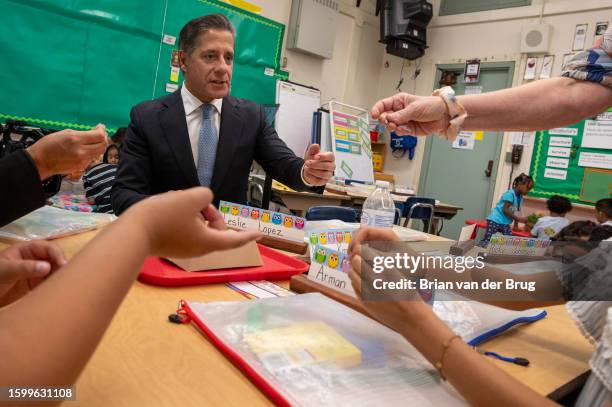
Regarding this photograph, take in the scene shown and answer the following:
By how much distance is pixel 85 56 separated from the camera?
4125 mm

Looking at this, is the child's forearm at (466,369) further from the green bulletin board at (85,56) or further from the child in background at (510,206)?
the child in background at (510,206)

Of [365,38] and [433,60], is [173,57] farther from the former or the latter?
[433,60]

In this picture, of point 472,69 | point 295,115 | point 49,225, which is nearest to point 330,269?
point 49,225

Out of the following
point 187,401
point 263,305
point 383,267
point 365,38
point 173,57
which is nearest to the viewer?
point 187,401

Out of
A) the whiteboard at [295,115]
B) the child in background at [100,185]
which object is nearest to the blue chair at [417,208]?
the whiteboard at [295,115]

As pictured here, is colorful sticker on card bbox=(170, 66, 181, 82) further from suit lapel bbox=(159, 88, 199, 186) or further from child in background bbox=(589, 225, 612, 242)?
child in background bbox=(589, 225, 612, 242)

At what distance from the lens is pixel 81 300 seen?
442 millimetres

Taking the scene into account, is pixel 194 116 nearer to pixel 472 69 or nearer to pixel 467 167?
pixel 467 167

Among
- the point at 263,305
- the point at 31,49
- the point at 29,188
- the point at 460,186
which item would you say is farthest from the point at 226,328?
the point at 460,186

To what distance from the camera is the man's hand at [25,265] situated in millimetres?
590

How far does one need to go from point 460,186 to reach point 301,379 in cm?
594

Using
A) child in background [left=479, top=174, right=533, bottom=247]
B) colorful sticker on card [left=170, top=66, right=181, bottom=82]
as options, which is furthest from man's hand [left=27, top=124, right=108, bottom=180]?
child in background [left=479, top=174, right=533, bottom=247]

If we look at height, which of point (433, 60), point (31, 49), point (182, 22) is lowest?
point (31, 49)

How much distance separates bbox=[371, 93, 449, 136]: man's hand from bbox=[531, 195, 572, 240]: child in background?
3292 millimetres
